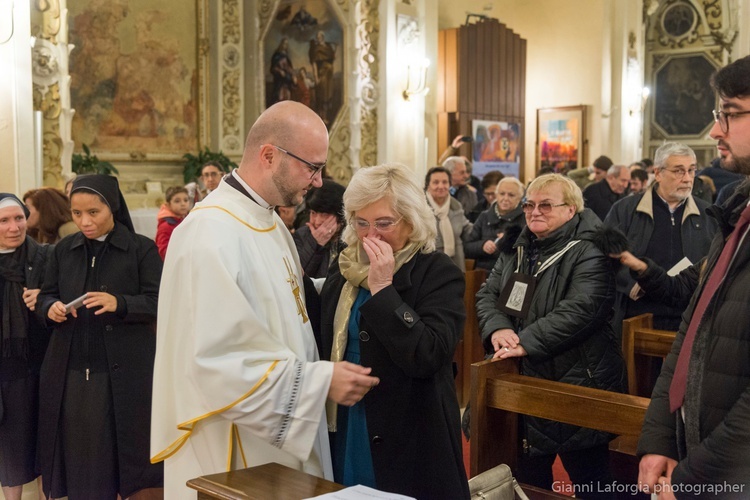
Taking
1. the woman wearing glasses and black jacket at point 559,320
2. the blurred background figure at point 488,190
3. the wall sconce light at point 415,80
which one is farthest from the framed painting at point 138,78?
the woman wearing glasses and black jacket at point 559,320

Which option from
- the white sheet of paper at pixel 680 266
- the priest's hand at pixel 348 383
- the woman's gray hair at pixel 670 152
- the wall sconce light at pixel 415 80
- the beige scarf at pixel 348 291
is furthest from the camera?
the wall sconce light at pixel 415 80

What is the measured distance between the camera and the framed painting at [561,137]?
16859 millimetres

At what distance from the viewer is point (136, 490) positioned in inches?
152

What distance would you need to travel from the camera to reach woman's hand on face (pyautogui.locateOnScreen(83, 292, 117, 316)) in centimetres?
363

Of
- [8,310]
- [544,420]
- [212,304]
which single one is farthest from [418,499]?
[8,310]

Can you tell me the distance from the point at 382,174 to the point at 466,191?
601 centimetres

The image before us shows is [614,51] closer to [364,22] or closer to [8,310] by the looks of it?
[364,22]

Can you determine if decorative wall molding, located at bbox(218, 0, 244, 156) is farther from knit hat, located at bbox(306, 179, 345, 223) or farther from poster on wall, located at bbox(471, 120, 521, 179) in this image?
knit hat, located at bbox(306, 179, 345, 223)

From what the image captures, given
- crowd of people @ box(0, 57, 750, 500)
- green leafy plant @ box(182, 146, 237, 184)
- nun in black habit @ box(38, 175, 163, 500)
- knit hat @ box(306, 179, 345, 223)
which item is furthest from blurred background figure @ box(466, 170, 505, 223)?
nun in black habit @ box(38, 175, 163, 500)

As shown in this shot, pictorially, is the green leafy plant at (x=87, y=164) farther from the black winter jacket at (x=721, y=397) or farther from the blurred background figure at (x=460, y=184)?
the black winter jacket at (x=721, y=397)

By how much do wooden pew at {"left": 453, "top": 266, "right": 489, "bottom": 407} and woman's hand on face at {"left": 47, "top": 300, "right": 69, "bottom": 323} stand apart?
3.37 m

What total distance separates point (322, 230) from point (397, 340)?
2.13 m

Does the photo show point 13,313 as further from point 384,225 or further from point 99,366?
point 384,225

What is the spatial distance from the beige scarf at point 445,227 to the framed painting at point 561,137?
10.2m
